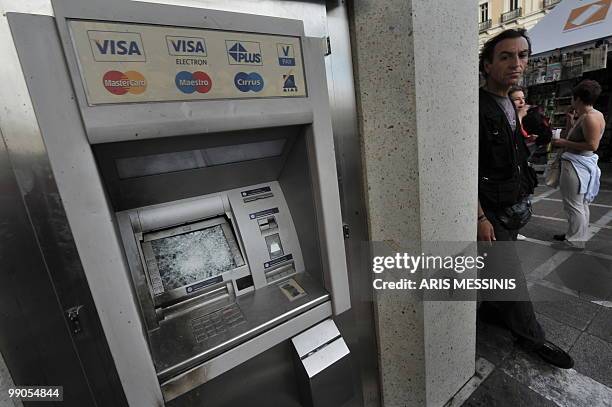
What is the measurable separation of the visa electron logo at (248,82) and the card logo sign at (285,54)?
92 mm

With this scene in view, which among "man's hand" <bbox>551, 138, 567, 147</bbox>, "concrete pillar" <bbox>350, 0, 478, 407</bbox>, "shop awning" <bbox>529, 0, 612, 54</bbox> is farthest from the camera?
"shop awning" <bbox>529, 0, 612, 54</bbox>

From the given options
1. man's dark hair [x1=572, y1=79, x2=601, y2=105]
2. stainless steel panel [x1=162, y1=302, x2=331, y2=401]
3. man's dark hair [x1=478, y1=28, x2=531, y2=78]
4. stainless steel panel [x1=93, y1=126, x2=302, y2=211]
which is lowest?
stainless steel panel [x1=162, y1=302, x2=331, y2=401]

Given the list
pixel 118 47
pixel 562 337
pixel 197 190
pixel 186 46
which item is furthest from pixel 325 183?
pixel 562 337

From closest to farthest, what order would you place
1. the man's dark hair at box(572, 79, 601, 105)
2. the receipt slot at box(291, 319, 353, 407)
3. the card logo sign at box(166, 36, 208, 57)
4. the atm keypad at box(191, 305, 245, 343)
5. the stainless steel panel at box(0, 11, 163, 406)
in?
the stainless steel panel at box(0, 11, 163, 406)
the card logo sign at box(166, 36, 208, 57)
the atm keypad at box(191, 305, 245, 343)
the receipt slot at box(291, 319, 353, 407)
the man's dark hair at box(572, 79, 601, 105)

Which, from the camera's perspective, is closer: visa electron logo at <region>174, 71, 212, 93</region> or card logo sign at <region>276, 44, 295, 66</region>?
visa electron logo at <region>174, 71, 212, 93</region>

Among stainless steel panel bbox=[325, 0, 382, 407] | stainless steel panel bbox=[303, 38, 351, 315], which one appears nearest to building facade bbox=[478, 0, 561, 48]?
stainless steel panel bbox=[325, 0, 382, 407]

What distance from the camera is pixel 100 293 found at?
75cm

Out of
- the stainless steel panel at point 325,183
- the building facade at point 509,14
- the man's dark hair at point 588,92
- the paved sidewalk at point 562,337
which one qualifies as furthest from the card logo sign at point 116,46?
the building facade at point 509,14

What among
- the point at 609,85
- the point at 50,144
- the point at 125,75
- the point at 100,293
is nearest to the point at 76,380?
the point at 100,293

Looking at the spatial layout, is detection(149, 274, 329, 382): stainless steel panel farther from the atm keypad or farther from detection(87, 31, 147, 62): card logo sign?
detection(87, 31, 147, 62): card logo sign

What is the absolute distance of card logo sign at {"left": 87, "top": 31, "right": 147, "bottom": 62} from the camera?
0.68 metres

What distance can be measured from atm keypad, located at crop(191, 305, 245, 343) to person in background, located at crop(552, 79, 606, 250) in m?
4.16

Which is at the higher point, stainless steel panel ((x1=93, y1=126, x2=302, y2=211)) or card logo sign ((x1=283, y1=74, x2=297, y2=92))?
card logo sign ((x1=283, y1=74, x2=297, y2=92))

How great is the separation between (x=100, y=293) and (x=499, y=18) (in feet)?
82.7
